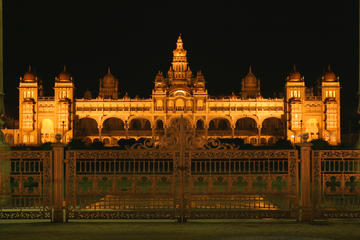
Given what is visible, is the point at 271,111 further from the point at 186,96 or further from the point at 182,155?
the point at 182,155

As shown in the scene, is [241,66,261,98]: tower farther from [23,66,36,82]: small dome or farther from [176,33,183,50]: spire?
[23,66,36,82]: small dome

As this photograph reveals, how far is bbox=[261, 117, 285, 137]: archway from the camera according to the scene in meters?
55.9

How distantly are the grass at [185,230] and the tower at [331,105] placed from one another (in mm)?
48807

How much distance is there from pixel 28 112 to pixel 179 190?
50.1 meters

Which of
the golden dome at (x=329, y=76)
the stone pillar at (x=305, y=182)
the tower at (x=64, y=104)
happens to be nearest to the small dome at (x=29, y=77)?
the tower at (x=64, y=104)

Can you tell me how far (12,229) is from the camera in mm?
6836

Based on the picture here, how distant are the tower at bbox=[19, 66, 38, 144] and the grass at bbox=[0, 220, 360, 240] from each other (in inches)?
1908

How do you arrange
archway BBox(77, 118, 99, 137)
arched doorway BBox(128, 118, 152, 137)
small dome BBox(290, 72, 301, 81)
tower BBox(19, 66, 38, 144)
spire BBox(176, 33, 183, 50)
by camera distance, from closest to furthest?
tower BBox(19, 66, 38, 144), arched doorway BBox(128, 118, 152, 137), archway BBox(77, 118, 99, 137), small dome BBox(290, 72, 301, 81), spire BBox(176, 33, 183, 50)

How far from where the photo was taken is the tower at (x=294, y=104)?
5409 centimetres

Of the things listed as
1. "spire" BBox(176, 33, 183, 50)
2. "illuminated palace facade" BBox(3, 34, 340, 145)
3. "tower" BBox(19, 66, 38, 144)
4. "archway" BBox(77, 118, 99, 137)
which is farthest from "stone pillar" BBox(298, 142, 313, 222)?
"spire" BBox(176, 33, 183, 50)

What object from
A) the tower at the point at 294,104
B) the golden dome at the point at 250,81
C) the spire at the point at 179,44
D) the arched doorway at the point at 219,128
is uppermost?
the spire at the point at 179,44

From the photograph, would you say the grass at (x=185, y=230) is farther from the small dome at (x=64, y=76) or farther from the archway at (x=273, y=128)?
the small dome at (x=64, y=76)

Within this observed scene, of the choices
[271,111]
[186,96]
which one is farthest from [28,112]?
[271,111]

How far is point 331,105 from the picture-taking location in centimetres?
5525
